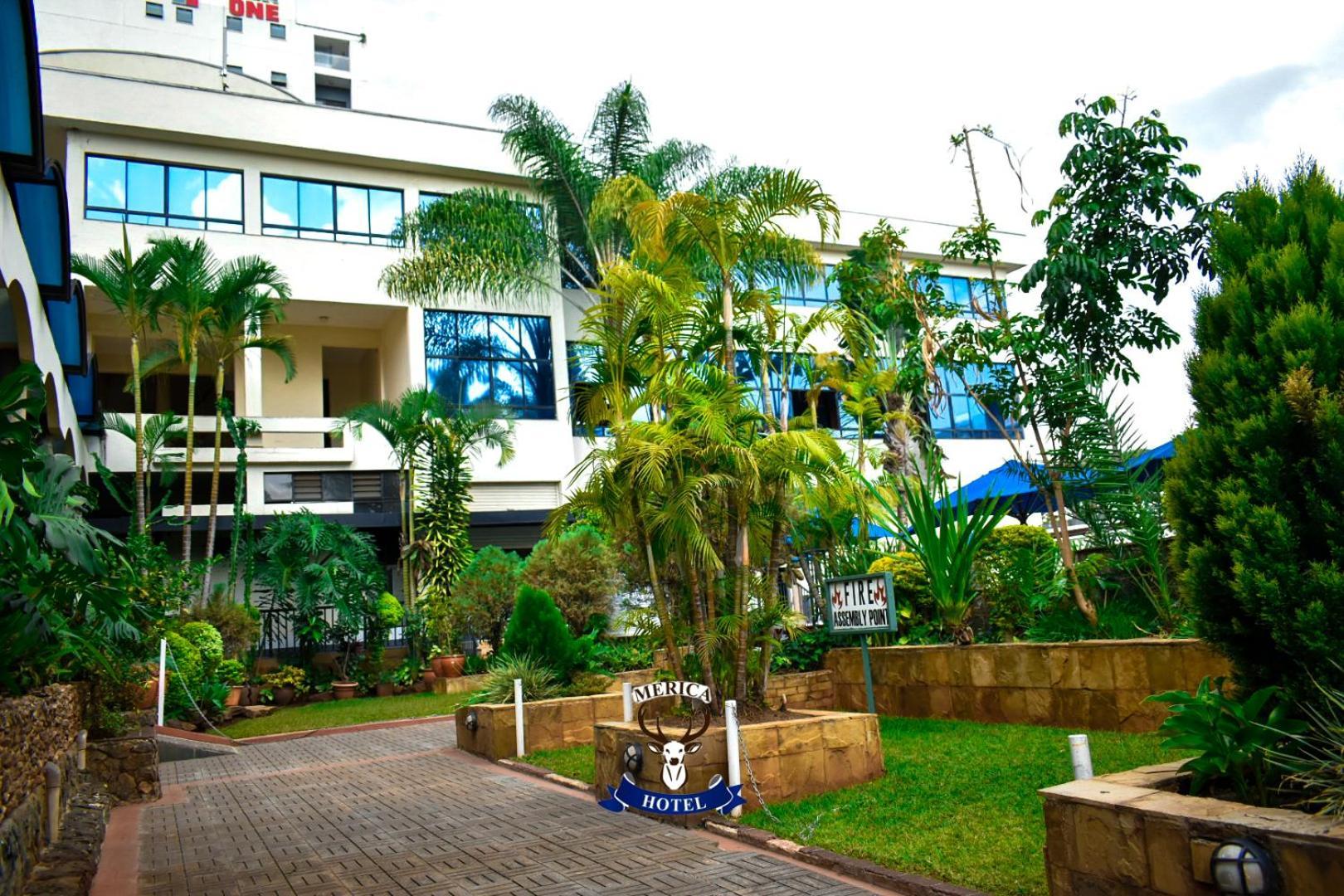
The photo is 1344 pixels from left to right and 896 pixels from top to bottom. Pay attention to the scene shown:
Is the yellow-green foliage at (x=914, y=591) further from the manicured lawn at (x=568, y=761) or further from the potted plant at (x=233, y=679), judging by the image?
the potted plant at (x=233, y=679)

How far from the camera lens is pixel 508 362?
2545 centimetres

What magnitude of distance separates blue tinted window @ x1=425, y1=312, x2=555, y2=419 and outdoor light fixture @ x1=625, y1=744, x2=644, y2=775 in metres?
16.9

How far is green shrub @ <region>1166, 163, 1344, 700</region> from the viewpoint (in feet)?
14.1

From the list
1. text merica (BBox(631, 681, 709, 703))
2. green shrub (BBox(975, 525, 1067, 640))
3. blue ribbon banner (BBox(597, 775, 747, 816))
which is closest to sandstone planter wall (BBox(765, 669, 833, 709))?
green shrub (BBox(975, 525, 1067, 640))

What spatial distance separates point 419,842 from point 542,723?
4170 millimetres

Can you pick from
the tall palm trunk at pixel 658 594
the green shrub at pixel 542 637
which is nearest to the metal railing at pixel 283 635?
the green shrub at pixel 542 637

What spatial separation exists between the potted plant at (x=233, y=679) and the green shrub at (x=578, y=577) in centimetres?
533

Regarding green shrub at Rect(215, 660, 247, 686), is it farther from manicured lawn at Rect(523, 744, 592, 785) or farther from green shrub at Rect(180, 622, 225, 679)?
manicured lawn at Rect(523, 744, 592, 785)

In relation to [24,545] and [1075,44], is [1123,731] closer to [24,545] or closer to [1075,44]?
[1075,44]

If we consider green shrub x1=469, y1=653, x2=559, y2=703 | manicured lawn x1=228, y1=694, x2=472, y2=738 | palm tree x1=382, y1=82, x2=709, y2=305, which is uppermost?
palm tree x1=382, y1=82, x2=709, y2=305

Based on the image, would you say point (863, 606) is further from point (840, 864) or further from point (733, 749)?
point (840, 864)

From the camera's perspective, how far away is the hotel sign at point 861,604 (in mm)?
8781

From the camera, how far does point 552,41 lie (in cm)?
1365

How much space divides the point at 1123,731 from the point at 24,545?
28.1 ft
